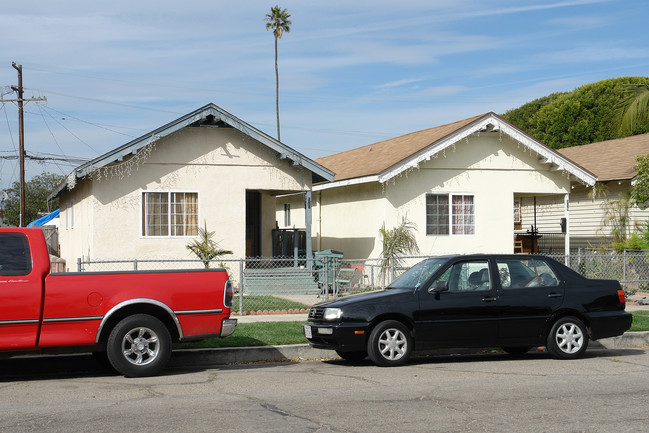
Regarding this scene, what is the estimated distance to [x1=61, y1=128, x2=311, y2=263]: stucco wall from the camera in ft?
64.4

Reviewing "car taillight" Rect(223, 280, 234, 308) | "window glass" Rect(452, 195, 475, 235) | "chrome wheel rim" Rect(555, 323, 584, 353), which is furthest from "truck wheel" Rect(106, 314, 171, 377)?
"window glass" Rect(452, 195, 475, 235)

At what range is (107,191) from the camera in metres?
19.6

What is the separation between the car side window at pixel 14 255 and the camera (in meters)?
8.97

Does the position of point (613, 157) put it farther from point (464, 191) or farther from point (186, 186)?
point (186, 186)

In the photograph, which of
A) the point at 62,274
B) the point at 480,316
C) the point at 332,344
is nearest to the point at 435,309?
the point at 480,316

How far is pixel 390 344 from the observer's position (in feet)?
34.0

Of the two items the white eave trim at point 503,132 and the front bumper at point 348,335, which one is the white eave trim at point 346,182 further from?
the front bumper at point 348,335

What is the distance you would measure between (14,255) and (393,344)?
4.98m

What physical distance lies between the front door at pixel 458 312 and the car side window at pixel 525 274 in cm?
29

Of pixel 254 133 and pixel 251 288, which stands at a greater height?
pixel 254 133

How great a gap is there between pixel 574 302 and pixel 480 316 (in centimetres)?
152

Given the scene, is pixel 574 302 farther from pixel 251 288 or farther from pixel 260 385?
pixel 251 288

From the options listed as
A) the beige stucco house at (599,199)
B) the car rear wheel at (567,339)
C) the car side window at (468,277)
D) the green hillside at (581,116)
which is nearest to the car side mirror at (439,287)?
the car side window at (468,277)

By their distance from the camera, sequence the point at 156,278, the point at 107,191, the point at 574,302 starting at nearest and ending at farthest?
the point at 156,278
the point at 574,302
the point at 107,191
